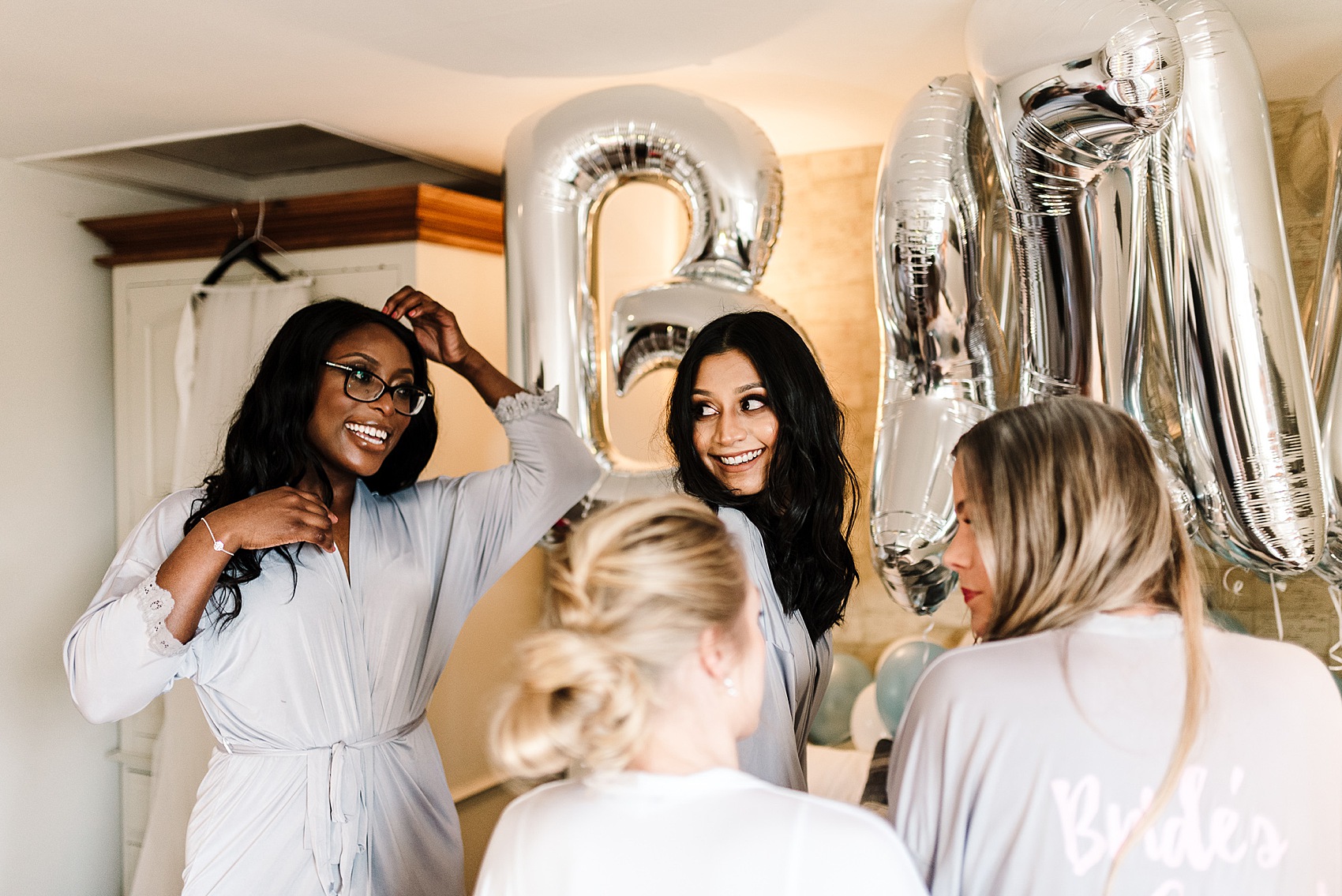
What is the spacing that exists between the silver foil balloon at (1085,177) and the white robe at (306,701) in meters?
1.17

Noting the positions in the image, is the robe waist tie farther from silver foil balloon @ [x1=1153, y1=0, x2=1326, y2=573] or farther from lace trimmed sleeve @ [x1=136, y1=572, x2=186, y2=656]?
silver foil balloon @ [x1=1153, y1=0, x2=1326, y2=573]

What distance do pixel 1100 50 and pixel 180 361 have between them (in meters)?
2.58

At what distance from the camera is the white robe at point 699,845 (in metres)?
0.88

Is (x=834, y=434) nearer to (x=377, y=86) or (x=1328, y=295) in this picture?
(x=1328, y=295)

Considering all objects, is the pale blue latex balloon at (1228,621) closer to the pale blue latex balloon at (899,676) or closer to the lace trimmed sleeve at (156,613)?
the pale blue latex balloon at (899,676)

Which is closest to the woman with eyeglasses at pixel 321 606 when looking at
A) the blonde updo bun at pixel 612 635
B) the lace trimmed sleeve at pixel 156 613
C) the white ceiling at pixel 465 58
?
the lace trimmed sleeve at pixel 156 613

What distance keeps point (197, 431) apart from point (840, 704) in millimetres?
1962

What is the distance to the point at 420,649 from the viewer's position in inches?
74.5

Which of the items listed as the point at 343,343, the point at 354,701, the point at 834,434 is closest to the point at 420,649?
the point at 354,701

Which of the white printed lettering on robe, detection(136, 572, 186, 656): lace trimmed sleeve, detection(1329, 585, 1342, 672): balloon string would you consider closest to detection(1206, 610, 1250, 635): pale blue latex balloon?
detection(1329, 585, 1342, 672): balloon string

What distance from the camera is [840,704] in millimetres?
3057

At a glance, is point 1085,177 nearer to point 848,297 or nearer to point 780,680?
point 780,680

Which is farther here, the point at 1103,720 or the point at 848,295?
the point at 848,295

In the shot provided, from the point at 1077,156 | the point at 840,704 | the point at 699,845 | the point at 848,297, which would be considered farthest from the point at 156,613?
the point at 848,297
